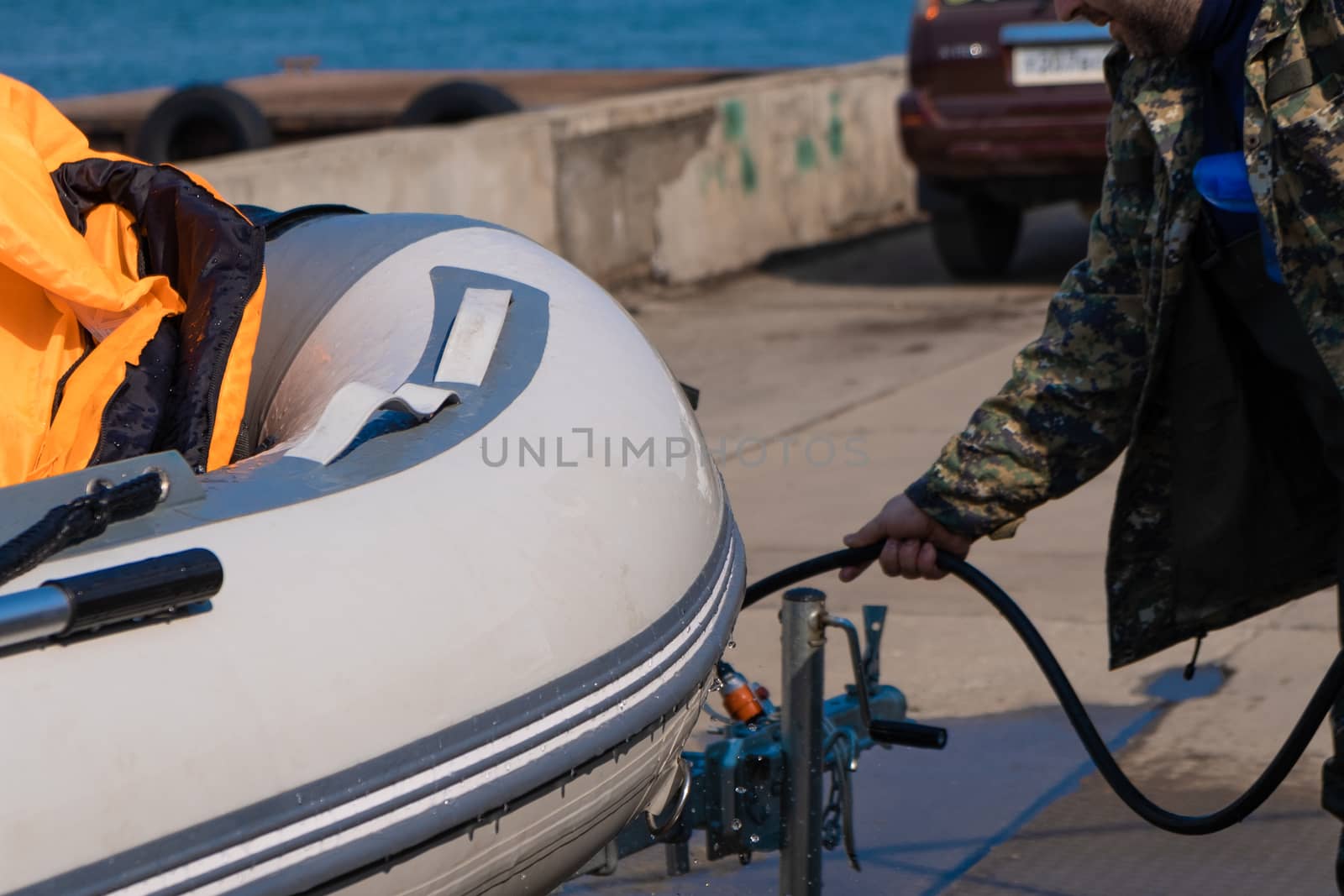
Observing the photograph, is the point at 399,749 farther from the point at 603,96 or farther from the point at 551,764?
the point at 603,96

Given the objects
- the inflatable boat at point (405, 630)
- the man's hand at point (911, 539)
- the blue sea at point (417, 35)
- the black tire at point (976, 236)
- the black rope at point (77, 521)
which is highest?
the black rope at point (77, 521)

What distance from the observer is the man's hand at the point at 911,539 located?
101 inches

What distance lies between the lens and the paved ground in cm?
307

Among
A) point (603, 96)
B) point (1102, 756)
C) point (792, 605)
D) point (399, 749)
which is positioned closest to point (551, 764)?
point (399, 749)

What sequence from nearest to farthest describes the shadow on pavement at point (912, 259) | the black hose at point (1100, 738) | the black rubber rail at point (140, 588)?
the black rubber rail at point (140, 588) < the black hose at point (1100, 738) < the shadow on pavement at point (912, 259)

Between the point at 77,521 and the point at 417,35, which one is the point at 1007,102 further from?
the point at 417,35

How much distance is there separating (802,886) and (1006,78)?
5.91 meters

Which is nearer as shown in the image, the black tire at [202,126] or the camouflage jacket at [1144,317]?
the camouflage jacket at [1144,317]

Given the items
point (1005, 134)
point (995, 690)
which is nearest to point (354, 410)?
point (995, 690)

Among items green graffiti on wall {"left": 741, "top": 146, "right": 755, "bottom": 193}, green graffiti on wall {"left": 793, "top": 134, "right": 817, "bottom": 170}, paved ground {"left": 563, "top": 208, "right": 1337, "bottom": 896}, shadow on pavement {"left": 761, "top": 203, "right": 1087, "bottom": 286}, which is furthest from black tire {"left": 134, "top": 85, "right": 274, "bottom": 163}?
paved ground {"left": 563, "top": 208, "right": 1337, "bottom": 896}

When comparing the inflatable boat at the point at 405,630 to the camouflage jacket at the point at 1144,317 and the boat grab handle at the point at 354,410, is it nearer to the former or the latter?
the boat grab handle at the point at 354,410

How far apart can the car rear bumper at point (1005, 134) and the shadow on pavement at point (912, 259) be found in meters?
0.78

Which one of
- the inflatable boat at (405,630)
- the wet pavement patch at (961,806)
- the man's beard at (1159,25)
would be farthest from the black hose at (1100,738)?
the man's beard at (1159,25)

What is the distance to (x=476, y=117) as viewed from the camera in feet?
34.0
